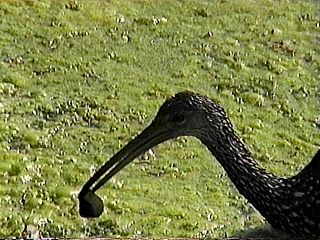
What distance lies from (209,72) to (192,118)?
289cm

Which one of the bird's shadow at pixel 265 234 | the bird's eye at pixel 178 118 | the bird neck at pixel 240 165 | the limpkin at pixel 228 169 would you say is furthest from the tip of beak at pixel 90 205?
the bird's shadow at pixel 265 234

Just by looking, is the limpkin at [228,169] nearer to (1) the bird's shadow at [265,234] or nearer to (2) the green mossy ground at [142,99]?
(1) the bird's shadow at [265,234]

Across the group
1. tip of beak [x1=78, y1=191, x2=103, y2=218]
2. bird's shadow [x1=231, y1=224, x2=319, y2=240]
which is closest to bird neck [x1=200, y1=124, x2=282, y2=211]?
bird's shadow [x1=231, y1=224, x2=319, y2=240]

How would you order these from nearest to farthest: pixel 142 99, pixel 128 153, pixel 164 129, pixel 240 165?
pixel 128 153 → pixel 164 129 → pixel 240 165 → pixel 142 99

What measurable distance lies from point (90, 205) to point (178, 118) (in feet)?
1.98

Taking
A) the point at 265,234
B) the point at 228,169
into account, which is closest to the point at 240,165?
the point at 228,169

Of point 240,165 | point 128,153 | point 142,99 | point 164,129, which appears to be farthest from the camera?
point 142,99

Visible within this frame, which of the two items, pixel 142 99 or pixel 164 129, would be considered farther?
pixel 142 99

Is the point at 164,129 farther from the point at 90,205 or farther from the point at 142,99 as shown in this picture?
the point at 142,99

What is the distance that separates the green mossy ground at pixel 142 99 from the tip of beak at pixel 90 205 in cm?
36

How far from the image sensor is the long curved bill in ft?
14.5

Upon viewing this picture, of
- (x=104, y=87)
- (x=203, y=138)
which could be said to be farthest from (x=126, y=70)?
(x=203, y=138)

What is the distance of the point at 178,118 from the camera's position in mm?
4594

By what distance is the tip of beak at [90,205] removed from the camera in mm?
4516
